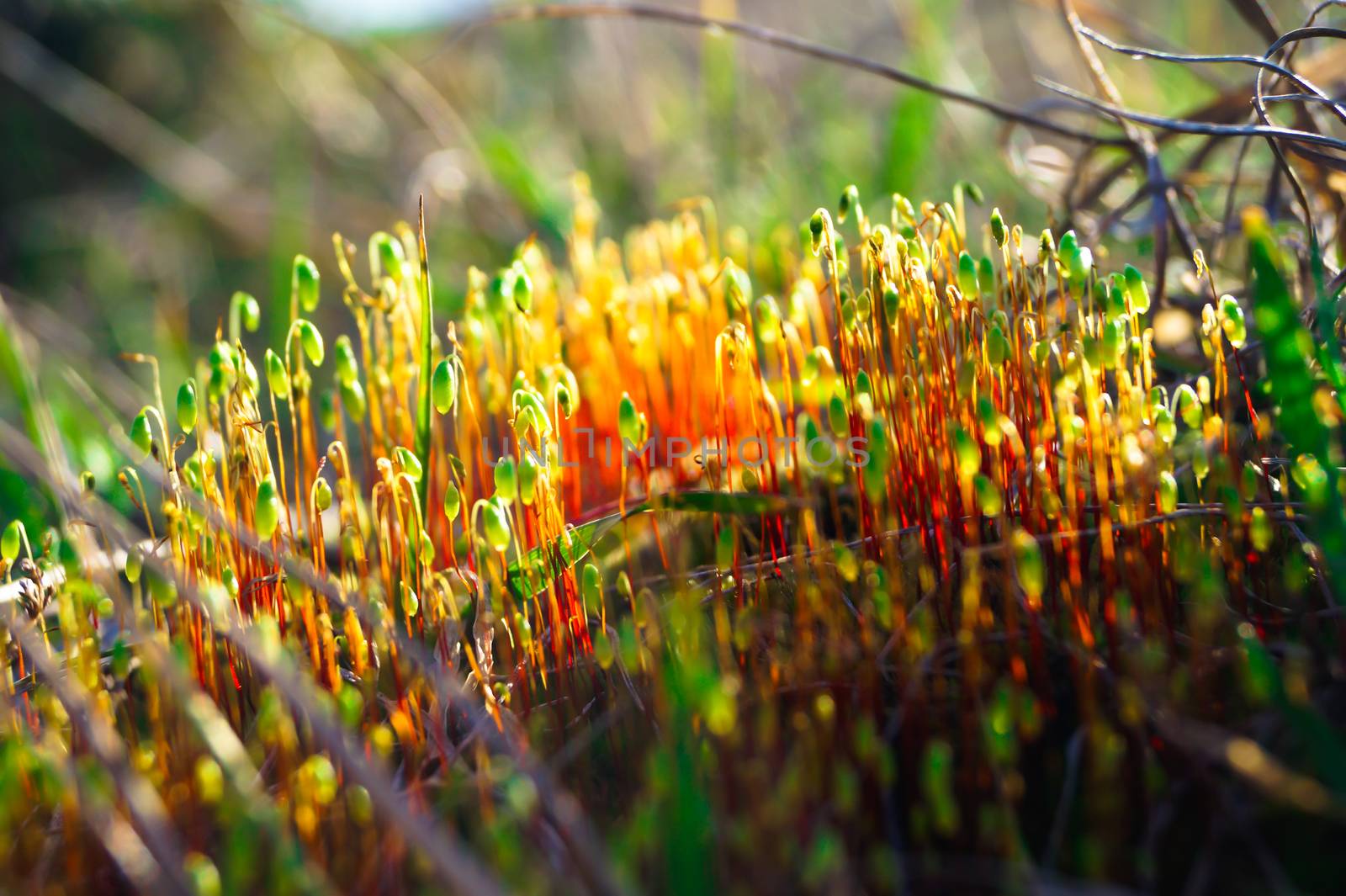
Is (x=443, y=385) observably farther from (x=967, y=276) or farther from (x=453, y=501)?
(x=967, y=276)

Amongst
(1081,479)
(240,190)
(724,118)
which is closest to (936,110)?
(724,118)

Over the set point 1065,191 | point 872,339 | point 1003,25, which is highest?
point 1003,25

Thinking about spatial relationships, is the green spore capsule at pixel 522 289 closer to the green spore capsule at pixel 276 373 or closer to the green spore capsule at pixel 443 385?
the green spore capsule at pixel 443 385

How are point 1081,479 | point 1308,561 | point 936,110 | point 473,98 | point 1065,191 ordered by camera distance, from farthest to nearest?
point 473,98 → point 936,110 → point 1065,191 → point 1081,479 → point 1308,561

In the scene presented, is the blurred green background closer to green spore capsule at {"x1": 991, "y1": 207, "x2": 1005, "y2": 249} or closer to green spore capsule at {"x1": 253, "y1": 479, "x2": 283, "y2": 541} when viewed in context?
green spore capsule at {"x1": 991, "y1": 207, "x2": 1005, "y2": 249}

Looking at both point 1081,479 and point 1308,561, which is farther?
point 1081,479

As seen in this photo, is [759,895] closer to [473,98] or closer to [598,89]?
[598,89]

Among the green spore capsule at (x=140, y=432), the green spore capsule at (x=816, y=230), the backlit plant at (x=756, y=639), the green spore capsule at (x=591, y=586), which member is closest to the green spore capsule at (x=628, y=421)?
→ the backlit plant at (x=756, y=639)

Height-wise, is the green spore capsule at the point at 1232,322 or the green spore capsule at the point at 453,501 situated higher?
the green spore capsule at the point at 1232,322

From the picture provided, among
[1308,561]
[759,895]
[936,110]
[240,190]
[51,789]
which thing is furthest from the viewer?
[240,190]
